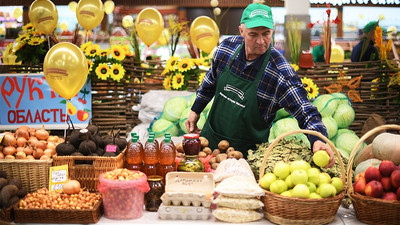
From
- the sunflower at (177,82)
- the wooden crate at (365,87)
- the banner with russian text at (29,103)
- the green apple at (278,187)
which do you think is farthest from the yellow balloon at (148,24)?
the green apple at (278,187)

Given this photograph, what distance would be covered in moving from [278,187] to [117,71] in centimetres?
294

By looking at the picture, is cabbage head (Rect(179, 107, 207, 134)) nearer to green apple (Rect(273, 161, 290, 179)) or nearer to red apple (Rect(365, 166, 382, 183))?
green apple (Rect(273, 161, 290, 179))

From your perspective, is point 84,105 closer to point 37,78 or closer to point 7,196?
point 37,78

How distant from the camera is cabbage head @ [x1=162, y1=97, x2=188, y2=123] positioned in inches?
177

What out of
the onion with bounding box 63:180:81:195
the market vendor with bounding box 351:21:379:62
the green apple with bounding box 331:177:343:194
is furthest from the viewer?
the market vendor with bounding box 351:21:379:62

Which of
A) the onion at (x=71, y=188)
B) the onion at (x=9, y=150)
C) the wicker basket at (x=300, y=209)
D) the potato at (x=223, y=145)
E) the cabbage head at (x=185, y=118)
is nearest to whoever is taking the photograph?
the wicker basket at (x=300, y=209)

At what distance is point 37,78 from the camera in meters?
4.54

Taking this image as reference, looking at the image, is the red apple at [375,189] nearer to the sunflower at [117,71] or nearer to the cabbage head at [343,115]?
→ the cabbage head at [343,115]

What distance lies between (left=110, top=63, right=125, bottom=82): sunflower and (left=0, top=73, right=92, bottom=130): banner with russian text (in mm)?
540

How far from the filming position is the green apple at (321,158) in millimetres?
2305

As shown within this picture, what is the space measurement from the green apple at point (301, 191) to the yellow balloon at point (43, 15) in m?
3.06

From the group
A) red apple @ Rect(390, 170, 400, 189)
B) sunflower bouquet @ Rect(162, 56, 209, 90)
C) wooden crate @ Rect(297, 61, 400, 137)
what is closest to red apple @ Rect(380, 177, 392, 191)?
red apple @ Rect(390, 170, 400, 189)

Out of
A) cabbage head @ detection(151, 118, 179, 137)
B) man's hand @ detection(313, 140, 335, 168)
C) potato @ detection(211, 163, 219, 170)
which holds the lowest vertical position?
cabbage head @ detection(151, 118, 179, 137)

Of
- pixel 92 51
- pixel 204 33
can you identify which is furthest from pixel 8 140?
pixel 204 33
